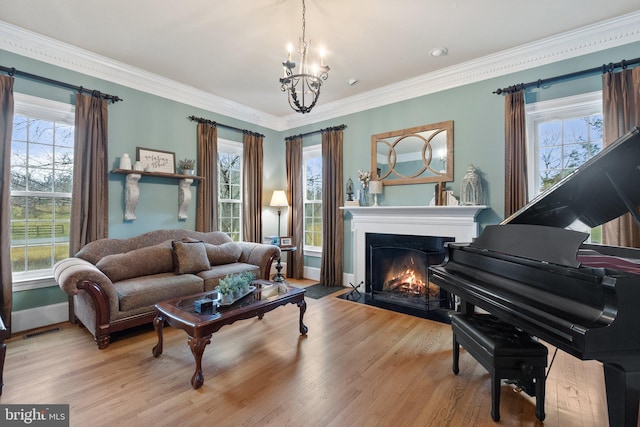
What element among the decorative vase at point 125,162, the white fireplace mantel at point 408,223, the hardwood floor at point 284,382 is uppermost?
the decorative vase at point 125,162

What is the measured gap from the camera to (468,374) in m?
2.21

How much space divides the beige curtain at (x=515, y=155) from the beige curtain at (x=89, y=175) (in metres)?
4.72

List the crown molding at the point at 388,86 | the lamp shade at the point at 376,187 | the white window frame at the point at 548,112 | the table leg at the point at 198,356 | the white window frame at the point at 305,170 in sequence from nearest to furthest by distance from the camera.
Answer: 1. the table leg at the point at 198,356
2. the crown molding at the point at 388,86
3. the white window frame at the point at 548,112
4. the lamp shade at the point at 376,187
5. the white window frame at the point at 305,170

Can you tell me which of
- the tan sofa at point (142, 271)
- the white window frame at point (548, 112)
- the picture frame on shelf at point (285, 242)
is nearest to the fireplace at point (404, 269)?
the white window frame at point (548, 112)

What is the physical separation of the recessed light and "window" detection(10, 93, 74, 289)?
420 centimetres

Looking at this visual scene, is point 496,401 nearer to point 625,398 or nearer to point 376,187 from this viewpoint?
point 625,398

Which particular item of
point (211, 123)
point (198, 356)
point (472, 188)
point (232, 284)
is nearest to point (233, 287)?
point (232, 284)

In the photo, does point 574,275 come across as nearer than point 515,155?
Yes

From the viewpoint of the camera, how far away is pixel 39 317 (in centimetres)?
314

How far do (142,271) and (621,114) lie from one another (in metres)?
5.14

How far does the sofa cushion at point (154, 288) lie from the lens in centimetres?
283

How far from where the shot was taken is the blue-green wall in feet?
10.3

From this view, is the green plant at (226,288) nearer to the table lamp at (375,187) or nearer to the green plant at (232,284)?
the green plant at (232,284)

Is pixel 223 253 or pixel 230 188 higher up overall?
pixel 230 188
